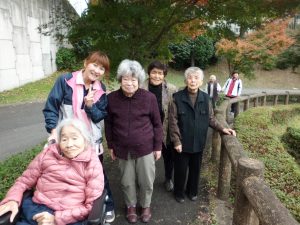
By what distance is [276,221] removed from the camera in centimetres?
211

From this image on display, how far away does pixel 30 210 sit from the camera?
257cm

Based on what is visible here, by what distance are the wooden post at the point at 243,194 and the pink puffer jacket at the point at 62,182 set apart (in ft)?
4.00

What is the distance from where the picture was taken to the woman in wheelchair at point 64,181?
8.39ft

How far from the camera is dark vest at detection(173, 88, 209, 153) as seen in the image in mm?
3717

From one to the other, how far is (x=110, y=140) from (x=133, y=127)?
13.9 inches

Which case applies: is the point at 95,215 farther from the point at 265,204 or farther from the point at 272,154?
the point at 272,154

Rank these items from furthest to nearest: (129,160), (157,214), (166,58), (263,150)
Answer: (166,58) → (263,150) → (157,214) → (129,160)

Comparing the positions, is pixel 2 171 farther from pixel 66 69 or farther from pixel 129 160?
pixel 66 69

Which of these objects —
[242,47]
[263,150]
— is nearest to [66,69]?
[242,47]

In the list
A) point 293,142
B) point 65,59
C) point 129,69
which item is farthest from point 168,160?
point 65,59

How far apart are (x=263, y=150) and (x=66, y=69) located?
16369 mm

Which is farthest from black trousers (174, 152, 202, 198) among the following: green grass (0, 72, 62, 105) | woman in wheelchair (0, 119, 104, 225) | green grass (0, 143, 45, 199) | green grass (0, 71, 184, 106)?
green grass (0, 72, 62, 105)

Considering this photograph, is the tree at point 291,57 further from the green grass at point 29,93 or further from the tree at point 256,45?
the green grass at point 29,93

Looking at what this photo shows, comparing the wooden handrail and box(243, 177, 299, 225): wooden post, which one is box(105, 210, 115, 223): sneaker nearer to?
the wooden handrail
